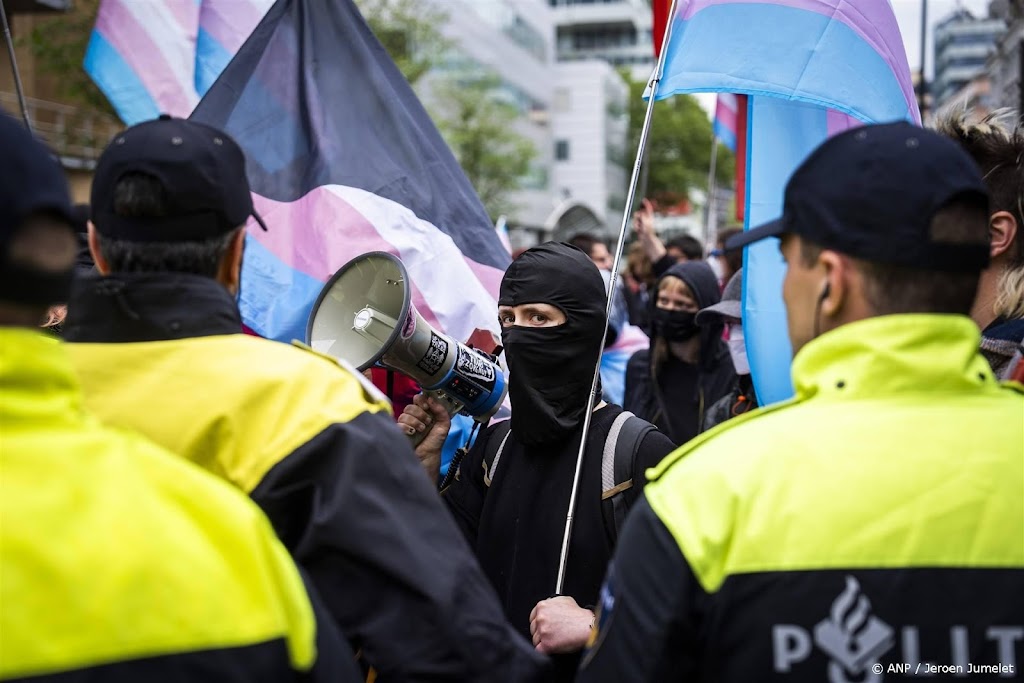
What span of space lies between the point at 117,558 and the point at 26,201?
18.5 inches

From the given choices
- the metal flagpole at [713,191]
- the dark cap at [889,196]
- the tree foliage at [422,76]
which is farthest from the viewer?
the tree foliage at [422,76]

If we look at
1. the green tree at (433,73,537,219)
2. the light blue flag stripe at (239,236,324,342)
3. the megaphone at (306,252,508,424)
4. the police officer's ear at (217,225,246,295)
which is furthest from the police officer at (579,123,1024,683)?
the green tree at (433,73,537,219)

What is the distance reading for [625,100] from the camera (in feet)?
271

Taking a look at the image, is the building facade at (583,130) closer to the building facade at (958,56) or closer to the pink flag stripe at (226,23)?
the pink flag stripe at (226,23)

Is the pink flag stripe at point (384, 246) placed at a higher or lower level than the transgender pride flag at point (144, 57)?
lower

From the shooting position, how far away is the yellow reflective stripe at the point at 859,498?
5.22ft

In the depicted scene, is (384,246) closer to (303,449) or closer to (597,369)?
(597,369)

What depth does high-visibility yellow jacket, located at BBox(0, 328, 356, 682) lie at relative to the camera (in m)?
1.30

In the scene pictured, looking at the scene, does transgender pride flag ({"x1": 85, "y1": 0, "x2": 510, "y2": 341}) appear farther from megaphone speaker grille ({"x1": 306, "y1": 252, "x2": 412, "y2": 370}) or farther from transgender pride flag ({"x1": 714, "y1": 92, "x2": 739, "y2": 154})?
transgender pride flag ({"x1": 714, "y1": 92, "x2": 739, "y2": 154})

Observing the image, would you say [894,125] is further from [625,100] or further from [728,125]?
[625,100]

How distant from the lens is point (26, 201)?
4.53 ft

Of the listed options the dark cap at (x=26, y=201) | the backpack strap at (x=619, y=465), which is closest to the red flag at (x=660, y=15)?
the backpack strap at (x=619, y=465)

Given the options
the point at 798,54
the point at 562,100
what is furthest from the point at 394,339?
the point at 562,100

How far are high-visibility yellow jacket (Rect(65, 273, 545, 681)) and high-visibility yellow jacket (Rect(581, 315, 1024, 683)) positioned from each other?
0.35 meters
